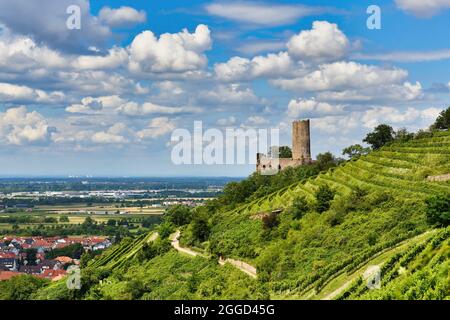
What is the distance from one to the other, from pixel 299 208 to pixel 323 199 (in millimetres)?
2384

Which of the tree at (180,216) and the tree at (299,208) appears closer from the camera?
the tree at (299,208)

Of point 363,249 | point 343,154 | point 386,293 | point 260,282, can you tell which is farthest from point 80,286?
point 343,154

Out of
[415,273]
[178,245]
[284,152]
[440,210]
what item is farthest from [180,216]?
[415,273]

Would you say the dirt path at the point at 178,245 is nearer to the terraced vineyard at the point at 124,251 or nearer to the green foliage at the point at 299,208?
the terraced vineyard at the point at 124,251

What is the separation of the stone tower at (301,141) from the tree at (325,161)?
13.3ft

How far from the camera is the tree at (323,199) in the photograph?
48.0 meters

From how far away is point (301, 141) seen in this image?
8619 cm

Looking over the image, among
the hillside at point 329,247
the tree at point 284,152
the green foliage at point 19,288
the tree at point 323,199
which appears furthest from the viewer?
the tree at point 284,152

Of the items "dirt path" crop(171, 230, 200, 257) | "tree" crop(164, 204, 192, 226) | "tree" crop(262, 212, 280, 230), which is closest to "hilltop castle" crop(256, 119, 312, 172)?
"tree" crop(164, 204, 192, 226)

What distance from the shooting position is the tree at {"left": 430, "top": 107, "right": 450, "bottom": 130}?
68.9 meters

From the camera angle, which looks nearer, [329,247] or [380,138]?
[329,247]

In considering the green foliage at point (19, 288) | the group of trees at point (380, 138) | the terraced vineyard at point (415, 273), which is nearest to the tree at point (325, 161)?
the group of trees at point (380, 138)

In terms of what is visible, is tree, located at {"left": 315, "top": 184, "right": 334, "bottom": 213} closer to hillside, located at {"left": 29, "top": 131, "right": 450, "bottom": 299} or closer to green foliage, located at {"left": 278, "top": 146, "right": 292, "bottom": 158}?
hillside, located at {"left": 29, "top": 131, "right": 450, "bottom": 299}

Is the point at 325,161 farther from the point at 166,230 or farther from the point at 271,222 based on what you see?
the point at 271,222
